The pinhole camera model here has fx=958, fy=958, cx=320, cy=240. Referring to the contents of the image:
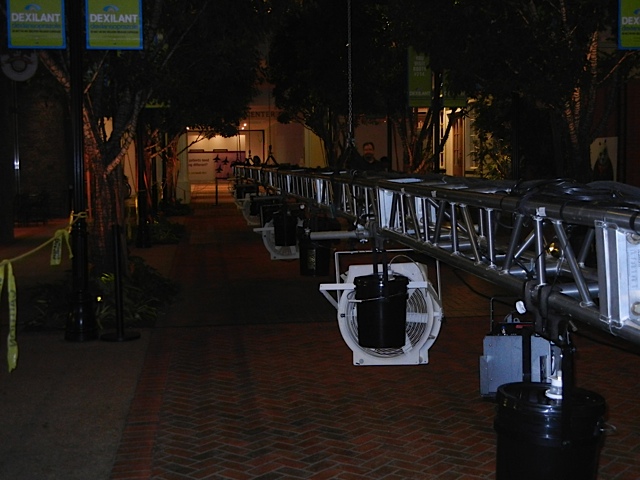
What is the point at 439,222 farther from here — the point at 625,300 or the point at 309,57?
the point at 309,57

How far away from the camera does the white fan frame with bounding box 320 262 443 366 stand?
8578mm

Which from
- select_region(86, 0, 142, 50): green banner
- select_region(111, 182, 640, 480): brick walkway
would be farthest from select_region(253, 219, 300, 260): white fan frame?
select_region(86, 0, 142, 50): green banner

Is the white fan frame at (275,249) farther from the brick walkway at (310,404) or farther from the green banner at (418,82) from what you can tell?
the brick walkway at (310,404)

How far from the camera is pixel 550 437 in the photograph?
4359 mm

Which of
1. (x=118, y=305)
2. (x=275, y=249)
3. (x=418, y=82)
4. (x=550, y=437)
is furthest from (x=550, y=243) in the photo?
(x=418, y=82)

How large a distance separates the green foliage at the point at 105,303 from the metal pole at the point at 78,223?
339 mm

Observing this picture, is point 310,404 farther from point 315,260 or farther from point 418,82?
point 418,82

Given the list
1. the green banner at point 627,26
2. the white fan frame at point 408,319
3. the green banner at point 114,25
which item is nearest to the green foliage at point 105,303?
the green banner at point 114,25

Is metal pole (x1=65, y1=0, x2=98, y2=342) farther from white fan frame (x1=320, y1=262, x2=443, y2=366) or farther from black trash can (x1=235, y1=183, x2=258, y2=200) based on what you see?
black trash can (x1=235, y1=183, x2=258, y2=200)

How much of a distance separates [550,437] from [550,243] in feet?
5.26

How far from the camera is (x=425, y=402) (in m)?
7.79

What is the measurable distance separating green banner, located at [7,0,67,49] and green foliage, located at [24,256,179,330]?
2.93 m

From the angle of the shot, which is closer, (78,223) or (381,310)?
(381,310)

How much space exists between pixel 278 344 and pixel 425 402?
2.85 metres
